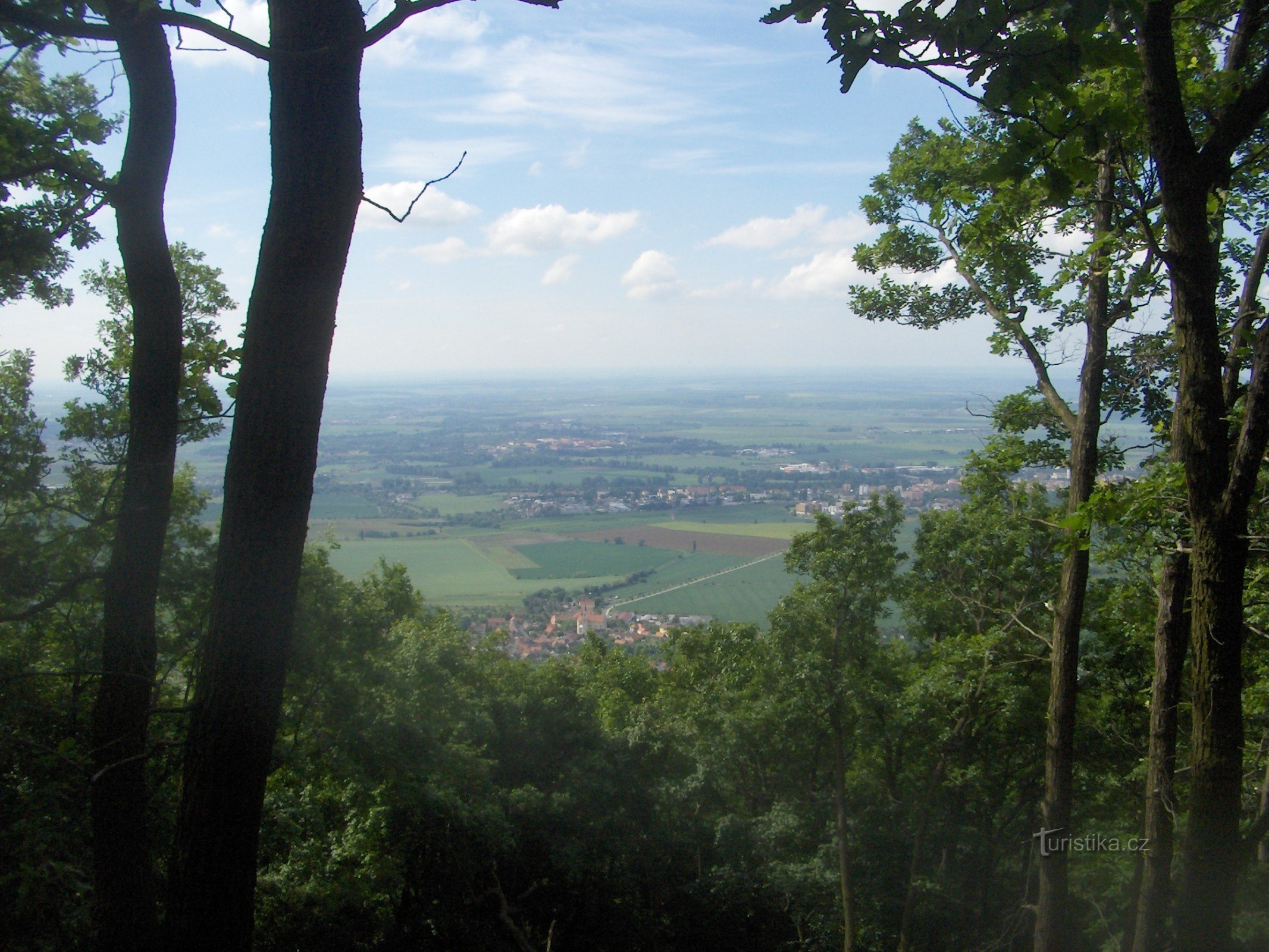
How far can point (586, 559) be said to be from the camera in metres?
36.6

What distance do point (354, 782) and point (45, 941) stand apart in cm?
415

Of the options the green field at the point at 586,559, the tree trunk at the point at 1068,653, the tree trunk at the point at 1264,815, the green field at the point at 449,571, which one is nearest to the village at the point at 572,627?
the green field at the point at 449,571

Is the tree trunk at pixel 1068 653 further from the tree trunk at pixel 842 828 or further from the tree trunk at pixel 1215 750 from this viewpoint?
the tree trunk at pixel 842 828

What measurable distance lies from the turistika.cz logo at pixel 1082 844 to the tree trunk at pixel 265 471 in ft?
16.8

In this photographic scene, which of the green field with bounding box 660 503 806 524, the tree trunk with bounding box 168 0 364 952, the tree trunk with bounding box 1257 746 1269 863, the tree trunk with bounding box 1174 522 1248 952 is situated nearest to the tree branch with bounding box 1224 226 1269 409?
the tree trunk with bounding box 1174 522 1248 952

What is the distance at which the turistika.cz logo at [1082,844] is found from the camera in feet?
19.2

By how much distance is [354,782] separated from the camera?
9.26 metres

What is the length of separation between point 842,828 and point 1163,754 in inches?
255

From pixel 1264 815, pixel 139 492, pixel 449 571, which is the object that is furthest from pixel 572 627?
pixel 139 492

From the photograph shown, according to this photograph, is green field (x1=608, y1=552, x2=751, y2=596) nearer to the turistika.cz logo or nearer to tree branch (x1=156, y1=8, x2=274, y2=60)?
the turistika.cz logo

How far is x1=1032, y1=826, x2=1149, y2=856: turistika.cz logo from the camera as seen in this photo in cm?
586

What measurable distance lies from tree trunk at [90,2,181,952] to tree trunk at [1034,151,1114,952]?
248 inches

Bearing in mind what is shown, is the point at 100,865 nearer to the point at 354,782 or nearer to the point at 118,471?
the point at 118,471

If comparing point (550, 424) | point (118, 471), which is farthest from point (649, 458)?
point (118, 471)
